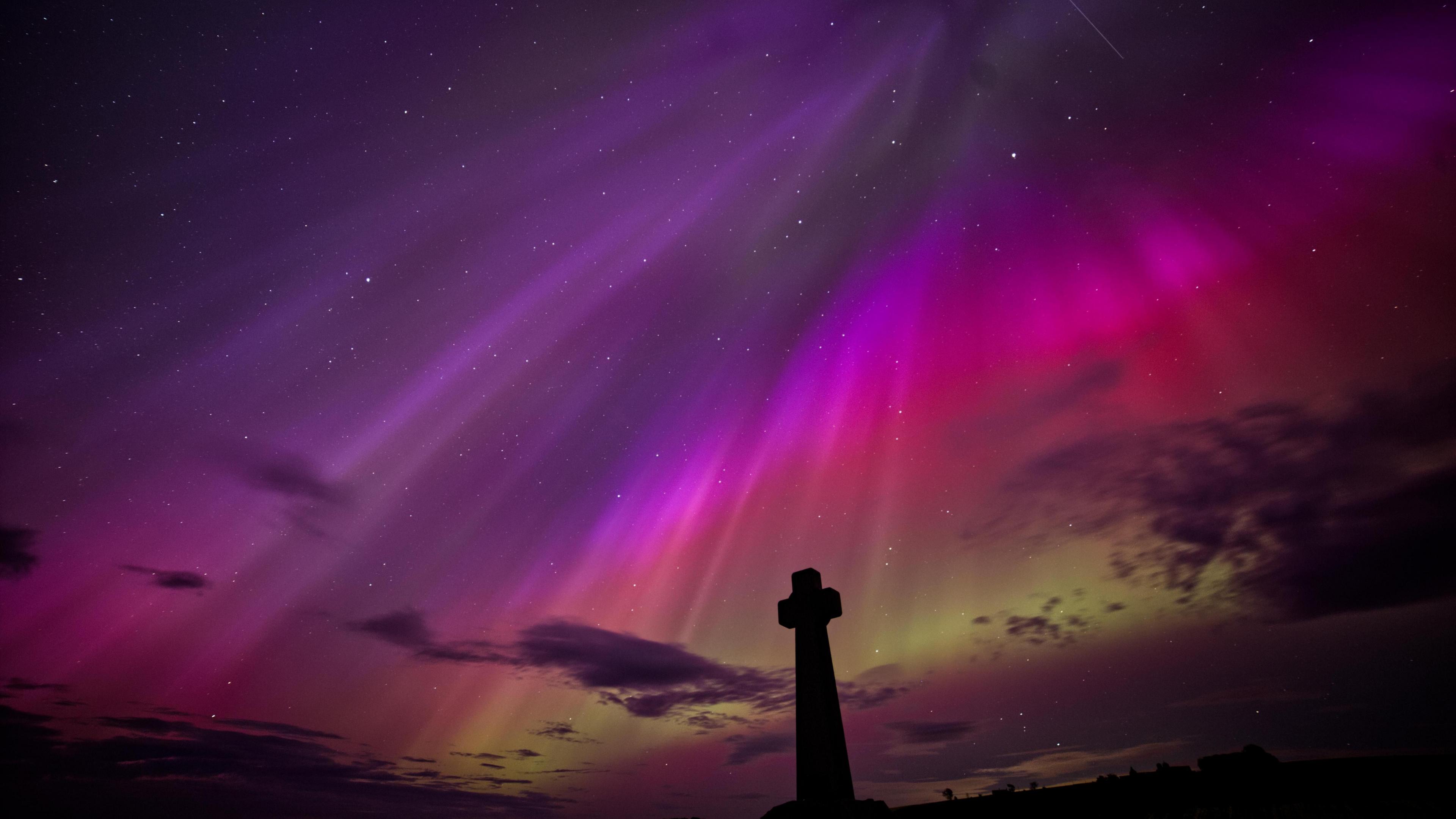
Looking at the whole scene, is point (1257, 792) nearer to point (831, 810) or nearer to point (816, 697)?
point (831, 810)

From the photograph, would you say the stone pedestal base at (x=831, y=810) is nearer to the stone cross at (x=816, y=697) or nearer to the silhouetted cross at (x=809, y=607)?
the stone cross at (x=816, y=697)

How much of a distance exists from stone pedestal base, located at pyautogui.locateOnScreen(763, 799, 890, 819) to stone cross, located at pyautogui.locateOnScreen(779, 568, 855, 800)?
0.35 metres

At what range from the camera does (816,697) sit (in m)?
8.67

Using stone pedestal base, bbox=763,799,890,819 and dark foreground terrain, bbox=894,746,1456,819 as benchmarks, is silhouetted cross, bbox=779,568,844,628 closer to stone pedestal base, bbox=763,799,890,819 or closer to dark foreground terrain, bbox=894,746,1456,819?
stone pedestal base, bbox=763,799,890,819

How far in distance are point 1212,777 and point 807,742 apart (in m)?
4.41

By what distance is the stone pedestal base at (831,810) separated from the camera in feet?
23.2

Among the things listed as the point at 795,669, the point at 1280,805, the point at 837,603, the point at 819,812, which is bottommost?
the point at 819,812

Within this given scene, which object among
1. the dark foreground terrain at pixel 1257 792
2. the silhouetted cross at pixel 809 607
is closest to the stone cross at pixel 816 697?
the silhouetted cross at pixel 809 607

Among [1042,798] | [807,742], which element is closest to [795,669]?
[807,742]

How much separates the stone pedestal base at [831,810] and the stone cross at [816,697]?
13.8 inches

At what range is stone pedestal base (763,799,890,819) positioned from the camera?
7066 mm

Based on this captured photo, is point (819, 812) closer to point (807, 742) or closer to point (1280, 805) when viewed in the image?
point (807, 742)

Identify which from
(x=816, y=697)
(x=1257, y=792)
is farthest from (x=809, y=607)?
(x=1257, y=792)

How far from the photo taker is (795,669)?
905 cm
